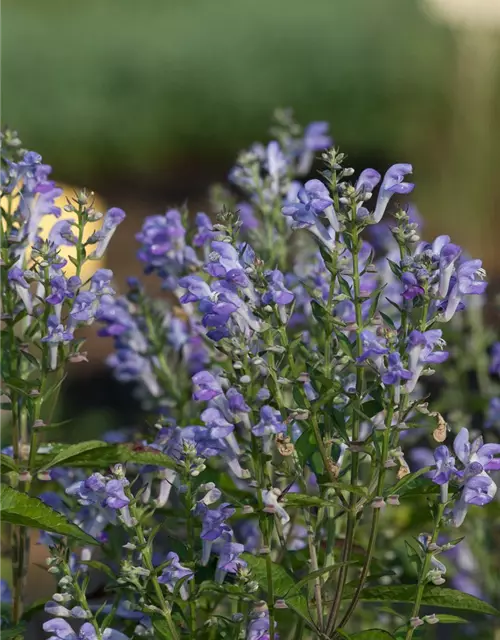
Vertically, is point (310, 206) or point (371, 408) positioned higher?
point (310, 206)

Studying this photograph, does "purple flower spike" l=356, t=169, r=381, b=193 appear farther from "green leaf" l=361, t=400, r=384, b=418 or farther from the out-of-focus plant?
"green leaf" l=361, t=400, r=384, b=418

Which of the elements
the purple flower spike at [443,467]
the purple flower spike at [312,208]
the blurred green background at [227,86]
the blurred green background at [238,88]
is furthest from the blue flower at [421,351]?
the blurred green background at [227,86]

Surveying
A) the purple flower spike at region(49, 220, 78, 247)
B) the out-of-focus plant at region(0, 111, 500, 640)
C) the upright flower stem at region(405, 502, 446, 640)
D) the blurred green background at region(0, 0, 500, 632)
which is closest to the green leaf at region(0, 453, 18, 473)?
the out-of-focus plant at region(0, 111, 500, 640)

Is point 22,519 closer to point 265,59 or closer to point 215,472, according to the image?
point 215,472

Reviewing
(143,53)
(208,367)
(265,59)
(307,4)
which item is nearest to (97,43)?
(143,53)

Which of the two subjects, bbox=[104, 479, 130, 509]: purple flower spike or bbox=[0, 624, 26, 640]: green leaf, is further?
bbox=[0, 624, 26, 640]: green leaf

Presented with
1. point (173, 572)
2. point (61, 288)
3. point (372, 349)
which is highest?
point (61, 288)

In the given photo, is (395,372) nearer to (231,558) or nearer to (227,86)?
(231,558)

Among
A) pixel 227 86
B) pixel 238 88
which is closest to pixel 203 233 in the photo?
pixel 238 88
